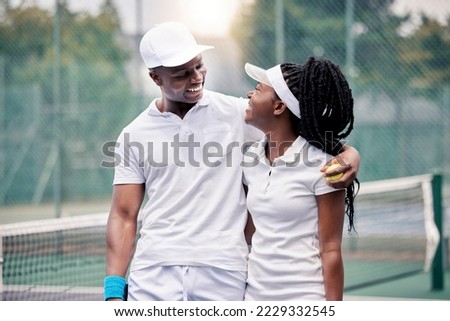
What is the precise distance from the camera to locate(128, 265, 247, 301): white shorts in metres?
2.78

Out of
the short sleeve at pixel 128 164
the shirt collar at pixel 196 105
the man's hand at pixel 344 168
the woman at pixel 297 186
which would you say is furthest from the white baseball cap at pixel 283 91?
the short sleeve at pixel 128 164

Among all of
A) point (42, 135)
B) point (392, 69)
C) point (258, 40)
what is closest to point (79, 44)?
point (42, 135)

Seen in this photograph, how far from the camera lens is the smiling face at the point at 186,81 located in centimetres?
288

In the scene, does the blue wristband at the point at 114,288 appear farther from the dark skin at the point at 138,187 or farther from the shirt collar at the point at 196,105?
the shirt collar at the point at 196,105

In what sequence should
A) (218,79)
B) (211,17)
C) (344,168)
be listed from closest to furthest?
(344,168), (211,17), (218,79)

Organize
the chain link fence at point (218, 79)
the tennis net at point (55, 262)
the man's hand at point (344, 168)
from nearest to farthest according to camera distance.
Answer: the man's hand at point (344, 168), the tennis net at point (55, 262), the chain link fence at point (218, 79)

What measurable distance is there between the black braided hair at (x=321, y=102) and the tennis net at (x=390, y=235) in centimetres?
467

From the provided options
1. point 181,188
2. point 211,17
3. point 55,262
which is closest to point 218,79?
point 211,17

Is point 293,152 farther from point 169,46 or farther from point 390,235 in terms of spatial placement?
point 390,235

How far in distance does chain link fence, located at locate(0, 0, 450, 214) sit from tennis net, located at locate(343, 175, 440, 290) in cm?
56

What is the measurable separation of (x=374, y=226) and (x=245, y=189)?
5.69 meters

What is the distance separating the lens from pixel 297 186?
2.62 metres

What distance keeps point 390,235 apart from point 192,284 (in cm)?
574

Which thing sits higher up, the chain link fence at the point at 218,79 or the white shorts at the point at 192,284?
the chain link fence at the point at 218,79
